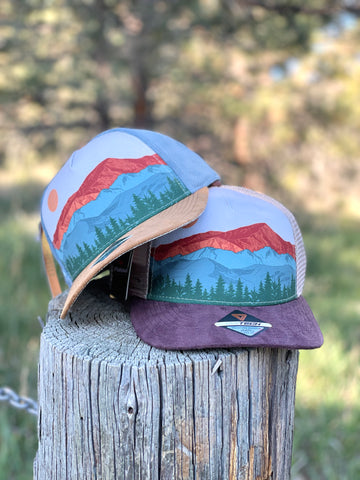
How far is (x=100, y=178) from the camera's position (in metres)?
1.23

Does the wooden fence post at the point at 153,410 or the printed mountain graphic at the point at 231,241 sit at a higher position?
the printed mountain graphic at the point at 231,241

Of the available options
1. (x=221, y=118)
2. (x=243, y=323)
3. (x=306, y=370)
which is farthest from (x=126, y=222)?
(x=221, y=118)

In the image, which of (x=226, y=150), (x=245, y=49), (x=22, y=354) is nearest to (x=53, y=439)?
(x=22, y=354)

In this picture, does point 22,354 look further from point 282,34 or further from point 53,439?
point 282,34

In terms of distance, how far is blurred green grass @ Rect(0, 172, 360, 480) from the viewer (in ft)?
7.47

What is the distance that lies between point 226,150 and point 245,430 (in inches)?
262

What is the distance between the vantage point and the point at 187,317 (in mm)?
1173

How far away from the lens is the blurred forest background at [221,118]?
9.05ft

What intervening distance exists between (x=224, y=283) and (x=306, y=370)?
1978 millimetres

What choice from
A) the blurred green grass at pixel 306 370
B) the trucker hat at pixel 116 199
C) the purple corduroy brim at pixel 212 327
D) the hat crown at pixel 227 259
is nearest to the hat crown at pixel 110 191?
the trucker hat at pixel 116 199

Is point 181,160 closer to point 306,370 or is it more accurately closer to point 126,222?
point 126,222

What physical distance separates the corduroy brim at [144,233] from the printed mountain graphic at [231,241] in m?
0.08

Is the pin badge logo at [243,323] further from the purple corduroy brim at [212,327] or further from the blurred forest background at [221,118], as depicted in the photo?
the blurred forest background at [221,118]

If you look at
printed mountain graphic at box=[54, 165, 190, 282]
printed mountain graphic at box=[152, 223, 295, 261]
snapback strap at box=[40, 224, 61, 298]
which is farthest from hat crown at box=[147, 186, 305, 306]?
snapback strap at box=[40, 224, 61, 298]
